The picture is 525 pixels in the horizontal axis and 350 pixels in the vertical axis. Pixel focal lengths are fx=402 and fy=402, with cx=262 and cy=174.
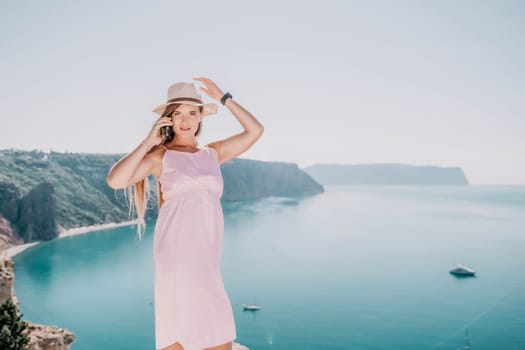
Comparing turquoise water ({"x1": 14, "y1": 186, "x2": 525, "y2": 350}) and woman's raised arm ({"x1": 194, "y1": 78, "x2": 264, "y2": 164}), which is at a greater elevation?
woman's raised arm ({"x1": 194, "y1": 78, "x2": 264, "y2": 164})

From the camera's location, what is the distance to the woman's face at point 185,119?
→ 2.25 metres

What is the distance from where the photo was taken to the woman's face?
88.7 inches

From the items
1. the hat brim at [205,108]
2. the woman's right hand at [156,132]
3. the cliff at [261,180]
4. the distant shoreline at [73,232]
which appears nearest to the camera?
the woman's right hand at [156,132]

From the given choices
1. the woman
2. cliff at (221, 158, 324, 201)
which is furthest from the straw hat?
cliff at (221, 158, 324, 201)

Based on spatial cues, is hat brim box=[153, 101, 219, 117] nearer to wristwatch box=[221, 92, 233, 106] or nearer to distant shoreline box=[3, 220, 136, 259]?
wristwatch box=[221, 92, 233, 106]

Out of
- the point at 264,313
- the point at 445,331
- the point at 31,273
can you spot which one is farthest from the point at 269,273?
the point at 31,273

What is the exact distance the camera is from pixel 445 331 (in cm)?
3572

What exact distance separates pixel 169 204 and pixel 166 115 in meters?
0.51

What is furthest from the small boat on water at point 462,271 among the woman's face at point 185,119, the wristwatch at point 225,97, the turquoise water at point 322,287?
the woman's face at point 185,119

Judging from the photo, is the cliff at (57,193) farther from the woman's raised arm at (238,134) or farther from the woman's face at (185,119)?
the woman's face at (185,119)

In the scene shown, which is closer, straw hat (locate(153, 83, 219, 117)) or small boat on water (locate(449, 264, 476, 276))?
straw hat (locate(153, 83, 219, 117))

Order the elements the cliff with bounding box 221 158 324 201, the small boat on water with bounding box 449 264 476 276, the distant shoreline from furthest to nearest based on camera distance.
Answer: the cliff with bounding box 221 158 324 201
the distant shoreline
the small boat on water with bounding box 449 264 476 276

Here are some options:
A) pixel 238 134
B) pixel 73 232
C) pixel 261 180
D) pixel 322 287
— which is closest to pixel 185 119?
pixel 238 134

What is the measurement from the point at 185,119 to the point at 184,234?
0.66 metres
